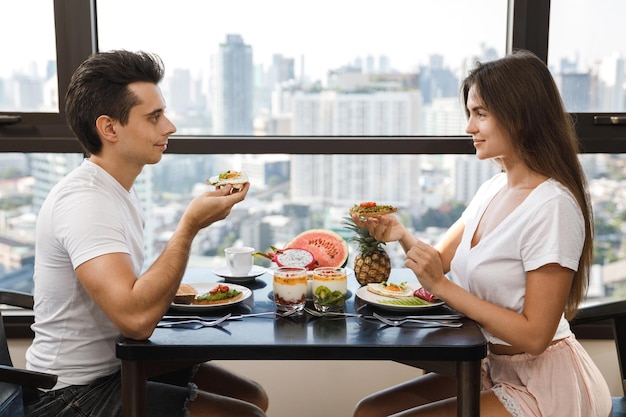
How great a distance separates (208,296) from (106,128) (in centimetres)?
53

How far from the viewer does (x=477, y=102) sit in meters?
2.09

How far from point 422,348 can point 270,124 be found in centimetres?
147

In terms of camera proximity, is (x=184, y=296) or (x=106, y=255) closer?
(x=106, y=255)

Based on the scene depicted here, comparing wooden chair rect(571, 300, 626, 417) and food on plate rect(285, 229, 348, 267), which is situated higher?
food on plate rect(285, 229, 348, 267)

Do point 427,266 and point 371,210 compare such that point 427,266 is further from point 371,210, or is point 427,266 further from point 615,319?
point 615,319

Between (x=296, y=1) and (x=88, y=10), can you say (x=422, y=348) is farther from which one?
(x=88, y=10)

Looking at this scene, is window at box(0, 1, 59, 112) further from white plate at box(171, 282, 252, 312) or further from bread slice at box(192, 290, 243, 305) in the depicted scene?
bread slice at box(192, 290, 243, 305)

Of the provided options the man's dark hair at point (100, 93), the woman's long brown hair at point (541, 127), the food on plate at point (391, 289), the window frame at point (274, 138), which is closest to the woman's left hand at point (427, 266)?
the food on plate at point (391, 289)

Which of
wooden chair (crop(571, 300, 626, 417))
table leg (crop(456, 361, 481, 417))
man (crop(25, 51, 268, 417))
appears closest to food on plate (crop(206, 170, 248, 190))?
man (crop(25, 51, 268, 417))

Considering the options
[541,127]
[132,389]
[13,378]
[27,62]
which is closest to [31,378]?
[13,378]

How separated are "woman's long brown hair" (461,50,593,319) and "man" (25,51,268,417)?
2.53 feet

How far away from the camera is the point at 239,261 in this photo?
7.65 feet

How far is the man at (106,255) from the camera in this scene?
1806 millimetres

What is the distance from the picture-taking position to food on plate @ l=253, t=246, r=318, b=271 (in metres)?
2.22
